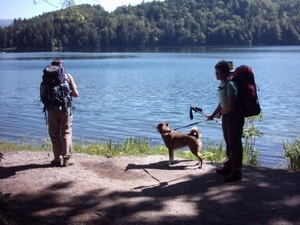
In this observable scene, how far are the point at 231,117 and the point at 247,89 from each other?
494 millimetres

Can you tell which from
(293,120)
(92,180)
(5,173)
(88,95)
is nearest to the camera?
(92,180)

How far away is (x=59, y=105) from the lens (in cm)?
747

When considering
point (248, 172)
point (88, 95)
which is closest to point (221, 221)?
point (248, 172)

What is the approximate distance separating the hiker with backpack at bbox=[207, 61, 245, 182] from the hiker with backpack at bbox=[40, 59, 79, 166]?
2.76 metres

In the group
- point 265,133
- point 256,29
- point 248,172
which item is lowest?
point 265,133

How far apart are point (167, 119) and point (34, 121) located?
605 cm

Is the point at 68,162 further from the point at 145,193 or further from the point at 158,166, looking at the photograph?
the point at 145,193

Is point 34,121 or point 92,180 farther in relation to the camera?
point 34,121

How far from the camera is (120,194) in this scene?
6219 millimetres

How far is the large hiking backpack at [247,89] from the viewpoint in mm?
6250

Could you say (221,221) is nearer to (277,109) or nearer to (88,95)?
(277,109)

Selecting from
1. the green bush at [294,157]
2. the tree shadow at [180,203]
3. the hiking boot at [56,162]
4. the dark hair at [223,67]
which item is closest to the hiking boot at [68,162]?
the hiking boot at [56,162]

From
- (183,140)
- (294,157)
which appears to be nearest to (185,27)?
(294,157)

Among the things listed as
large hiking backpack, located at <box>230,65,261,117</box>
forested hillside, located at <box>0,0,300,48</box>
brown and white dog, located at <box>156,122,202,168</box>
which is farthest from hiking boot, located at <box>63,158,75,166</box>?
forested hillside, located at <box>0,0,300,48</box>
